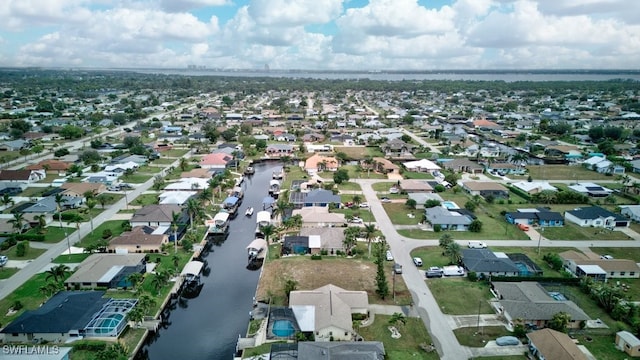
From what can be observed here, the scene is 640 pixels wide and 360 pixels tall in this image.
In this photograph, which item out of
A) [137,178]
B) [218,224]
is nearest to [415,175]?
[218,224]

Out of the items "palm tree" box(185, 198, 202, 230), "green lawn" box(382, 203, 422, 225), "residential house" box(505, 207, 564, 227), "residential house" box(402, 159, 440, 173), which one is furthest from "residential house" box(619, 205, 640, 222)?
"palm tree" box(185, 198, 202, 230)

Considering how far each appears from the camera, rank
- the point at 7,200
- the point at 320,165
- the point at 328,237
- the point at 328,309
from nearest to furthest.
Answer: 1. the point at 328,309
2. the point at 328,237
3. the point at 7,200
4. the point at 320,165

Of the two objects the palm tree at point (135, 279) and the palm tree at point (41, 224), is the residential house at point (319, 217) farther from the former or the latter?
the palm tree at point (41, 224)

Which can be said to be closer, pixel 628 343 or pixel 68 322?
pixel 628 343

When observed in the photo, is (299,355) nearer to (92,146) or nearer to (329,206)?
(329,206)

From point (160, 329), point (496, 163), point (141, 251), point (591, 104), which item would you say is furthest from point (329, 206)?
point (591, 104)

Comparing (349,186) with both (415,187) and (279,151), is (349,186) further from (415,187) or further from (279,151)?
(279,151)
